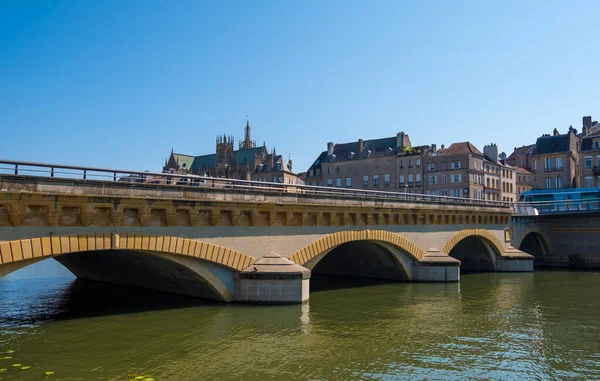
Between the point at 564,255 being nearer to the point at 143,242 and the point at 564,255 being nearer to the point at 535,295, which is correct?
the point at 535,295

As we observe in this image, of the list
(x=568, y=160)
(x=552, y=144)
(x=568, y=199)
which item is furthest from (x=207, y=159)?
(x=568, y=199)

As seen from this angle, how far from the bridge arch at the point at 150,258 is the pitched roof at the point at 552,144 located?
62.0 metres

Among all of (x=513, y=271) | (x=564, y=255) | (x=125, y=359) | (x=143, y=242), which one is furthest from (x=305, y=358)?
(x=564, y=255)

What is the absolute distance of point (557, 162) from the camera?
70.0 m

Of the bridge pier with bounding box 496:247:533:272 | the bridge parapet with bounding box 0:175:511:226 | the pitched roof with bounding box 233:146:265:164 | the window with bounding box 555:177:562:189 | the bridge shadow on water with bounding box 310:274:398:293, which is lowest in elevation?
the bridge shadow on water with bounding box 310:274:398:293

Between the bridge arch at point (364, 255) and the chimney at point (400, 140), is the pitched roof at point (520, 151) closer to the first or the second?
the chimney at point (400, 140)

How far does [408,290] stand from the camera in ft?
97.6

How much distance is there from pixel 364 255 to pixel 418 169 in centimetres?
4603

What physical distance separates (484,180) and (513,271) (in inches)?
1472

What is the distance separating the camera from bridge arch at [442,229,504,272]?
1640 inches

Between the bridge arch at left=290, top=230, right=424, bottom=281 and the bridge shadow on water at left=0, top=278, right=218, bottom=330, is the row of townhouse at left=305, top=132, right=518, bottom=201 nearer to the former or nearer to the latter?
the bridge arch at left=290, top=230, right=424, bottom=281

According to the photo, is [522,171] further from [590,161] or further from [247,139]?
[247,139]

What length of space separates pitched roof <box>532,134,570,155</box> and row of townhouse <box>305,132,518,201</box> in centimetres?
819

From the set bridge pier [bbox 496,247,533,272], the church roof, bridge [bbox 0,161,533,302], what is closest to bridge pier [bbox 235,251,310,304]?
bridge [bbox 0,161,533,302]
